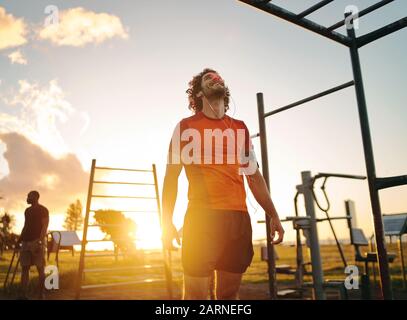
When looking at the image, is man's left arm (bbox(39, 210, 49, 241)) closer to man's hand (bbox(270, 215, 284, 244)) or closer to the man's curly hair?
the man's curly hair

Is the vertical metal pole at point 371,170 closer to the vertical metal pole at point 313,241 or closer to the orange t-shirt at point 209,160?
the orange t-shirt at point 209,160

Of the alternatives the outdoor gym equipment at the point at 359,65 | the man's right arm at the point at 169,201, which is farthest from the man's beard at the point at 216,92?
the outdoor gym equipment at the point at 359,65

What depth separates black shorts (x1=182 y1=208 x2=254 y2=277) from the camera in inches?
65.1

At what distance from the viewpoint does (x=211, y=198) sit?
176 centimetres

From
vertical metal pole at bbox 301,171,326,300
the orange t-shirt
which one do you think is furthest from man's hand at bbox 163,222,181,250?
vertical metal pole at bbox 301,171,326,300

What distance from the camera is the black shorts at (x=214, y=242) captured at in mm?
1653

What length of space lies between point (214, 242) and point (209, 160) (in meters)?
0.43

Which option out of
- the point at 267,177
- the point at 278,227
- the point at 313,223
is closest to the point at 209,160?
the point at 278,227

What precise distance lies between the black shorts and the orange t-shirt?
58mm

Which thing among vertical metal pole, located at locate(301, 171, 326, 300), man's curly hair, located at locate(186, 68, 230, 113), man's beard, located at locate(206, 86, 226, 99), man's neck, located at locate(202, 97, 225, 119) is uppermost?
man's curly hair, located at locate(186, 68, 230, 113)
